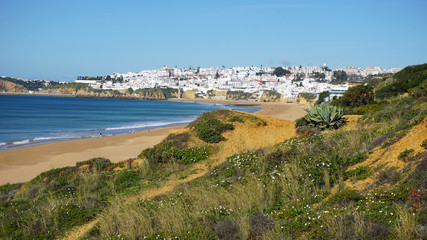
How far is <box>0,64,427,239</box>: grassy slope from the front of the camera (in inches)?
179

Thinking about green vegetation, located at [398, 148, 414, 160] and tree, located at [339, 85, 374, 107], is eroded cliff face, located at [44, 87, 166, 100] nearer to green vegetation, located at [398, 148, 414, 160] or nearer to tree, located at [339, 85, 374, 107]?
tree, located at [339, 85, 374, 107]

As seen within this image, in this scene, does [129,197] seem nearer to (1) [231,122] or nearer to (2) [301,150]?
(2) [301,150]

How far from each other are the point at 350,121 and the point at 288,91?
11197 cm

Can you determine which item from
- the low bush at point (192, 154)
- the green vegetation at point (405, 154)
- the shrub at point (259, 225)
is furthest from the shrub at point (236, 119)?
the shrub at point (259, 225)

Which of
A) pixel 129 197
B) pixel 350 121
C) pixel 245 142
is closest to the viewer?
pixel 129 197

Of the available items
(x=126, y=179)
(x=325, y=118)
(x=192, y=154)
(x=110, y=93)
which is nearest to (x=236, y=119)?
(x=325, y=118)

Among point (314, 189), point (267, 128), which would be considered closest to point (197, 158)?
point (267, 128)

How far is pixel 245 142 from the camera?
1284 cm

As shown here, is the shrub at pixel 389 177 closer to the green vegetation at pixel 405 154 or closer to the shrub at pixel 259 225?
the green vegetation at pixel 405 154

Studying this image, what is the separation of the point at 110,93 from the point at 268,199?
525 feet

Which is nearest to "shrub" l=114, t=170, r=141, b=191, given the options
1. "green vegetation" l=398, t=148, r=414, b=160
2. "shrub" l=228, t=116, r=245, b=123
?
"shrub" l=228, t=116, r=245, b=123

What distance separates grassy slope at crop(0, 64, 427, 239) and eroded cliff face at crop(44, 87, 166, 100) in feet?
453

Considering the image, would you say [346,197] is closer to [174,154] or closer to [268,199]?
[268,199]

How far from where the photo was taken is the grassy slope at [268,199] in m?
4.54
